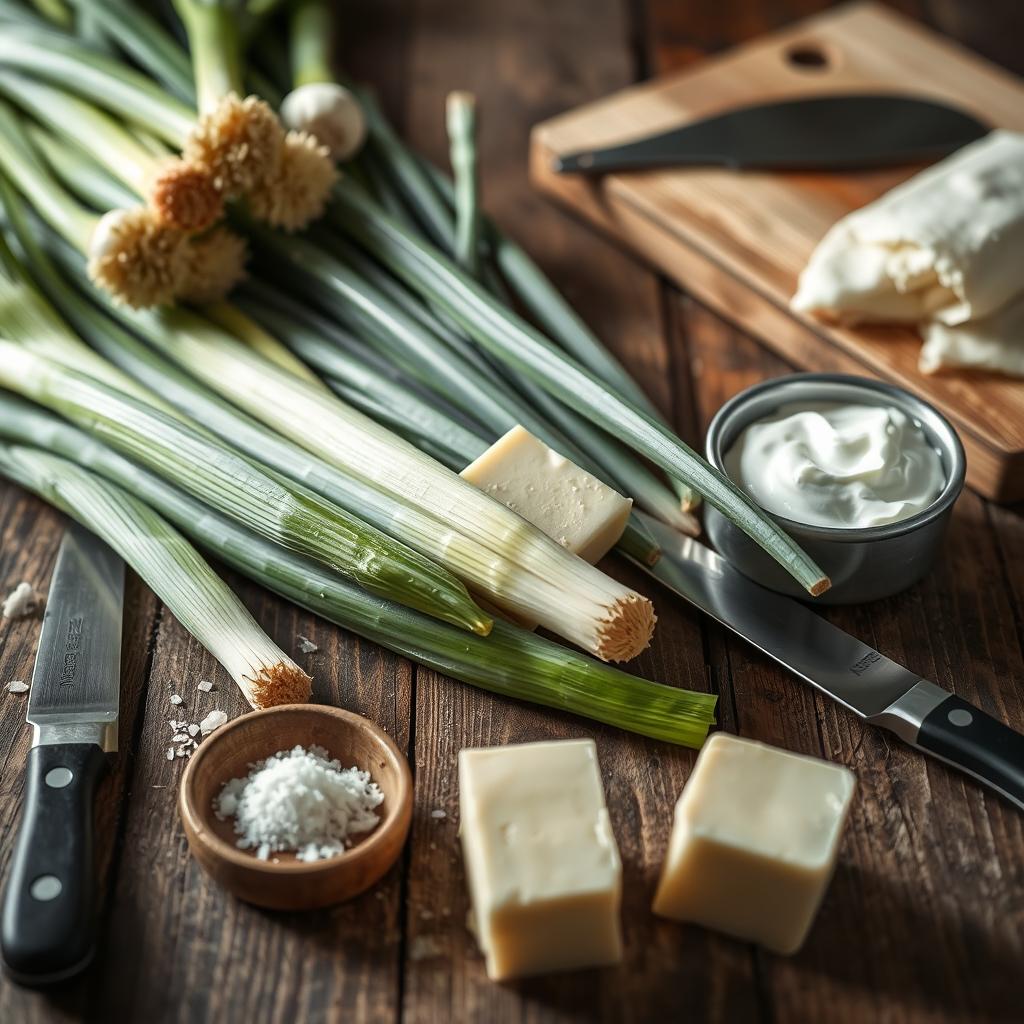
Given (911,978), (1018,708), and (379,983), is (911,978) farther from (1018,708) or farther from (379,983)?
(379,983)

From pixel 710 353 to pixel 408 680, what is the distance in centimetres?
89

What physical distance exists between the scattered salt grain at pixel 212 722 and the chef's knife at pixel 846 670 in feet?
2.02

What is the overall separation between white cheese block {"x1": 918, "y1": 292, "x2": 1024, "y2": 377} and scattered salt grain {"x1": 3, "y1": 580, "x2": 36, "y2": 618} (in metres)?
1.41

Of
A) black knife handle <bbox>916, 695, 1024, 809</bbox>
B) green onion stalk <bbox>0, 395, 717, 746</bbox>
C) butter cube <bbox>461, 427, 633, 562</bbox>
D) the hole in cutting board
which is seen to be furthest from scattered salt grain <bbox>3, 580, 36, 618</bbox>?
the hole in cutting board

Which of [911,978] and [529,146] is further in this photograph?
[529,146]

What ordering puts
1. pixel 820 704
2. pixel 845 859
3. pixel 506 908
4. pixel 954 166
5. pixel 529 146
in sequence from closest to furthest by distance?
pixel 506 908 < pixel 845 859 < pixel 820 704 < pixel 954 166 < pixel 529 146

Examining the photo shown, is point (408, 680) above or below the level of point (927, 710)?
above

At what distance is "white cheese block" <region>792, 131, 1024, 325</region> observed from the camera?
199 centimetres

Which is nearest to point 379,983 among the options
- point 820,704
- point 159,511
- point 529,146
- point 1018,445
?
point 820,704

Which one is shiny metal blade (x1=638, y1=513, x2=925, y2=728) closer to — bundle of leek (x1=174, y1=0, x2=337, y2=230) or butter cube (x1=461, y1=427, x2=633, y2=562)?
butter cube (x1=461, y1=427, x2=633, y2=562)

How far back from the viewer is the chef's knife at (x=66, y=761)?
4.35 feet

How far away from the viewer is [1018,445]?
1.92 meters

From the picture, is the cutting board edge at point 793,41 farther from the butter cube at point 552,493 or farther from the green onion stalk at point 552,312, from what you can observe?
the butter cube at point 552,493

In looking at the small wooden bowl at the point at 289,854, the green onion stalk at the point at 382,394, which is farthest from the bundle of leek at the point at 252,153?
the small wooden bowl at the point at 289,854
